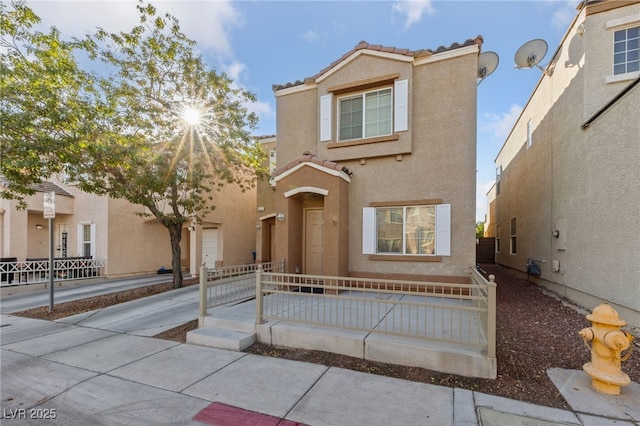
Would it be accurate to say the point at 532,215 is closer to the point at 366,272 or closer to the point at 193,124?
the point at 366,272

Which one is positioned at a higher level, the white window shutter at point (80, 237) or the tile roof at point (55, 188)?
the tile roof at point (55, 188)

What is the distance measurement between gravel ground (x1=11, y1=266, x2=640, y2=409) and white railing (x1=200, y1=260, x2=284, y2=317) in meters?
0.78

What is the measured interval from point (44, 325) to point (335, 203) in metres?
7.36

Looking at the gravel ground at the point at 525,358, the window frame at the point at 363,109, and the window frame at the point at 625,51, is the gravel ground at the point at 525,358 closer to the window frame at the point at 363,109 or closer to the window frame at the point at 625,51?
the window frame at the point at 363,109

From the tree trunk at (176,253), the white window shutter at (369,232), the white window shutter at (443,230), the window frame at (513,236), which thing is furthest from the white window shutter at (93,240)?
the window frame at (513,236)

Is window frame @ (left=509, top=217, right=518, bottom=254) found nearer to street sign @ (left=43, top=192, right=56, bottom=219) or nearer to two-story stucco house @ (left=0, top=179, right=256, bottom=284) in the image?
two-story stucco house @ (left=0, top=179, right=256, bottom=284)

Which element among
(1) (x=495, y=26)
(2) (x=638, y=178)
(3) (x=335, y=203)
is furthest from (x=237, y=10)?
(2) (x=638, y=178)

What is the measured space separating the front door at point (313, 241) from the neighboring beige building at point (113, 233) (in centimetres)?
603

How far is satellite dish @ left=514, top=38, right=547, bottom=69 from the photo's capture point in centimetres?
887

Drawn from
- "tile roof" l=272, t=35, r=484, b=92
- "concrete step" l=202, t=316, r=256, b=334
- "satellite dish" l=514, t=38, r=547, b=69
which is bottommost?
"concrete step" l=202, t=316, r=256, b=334

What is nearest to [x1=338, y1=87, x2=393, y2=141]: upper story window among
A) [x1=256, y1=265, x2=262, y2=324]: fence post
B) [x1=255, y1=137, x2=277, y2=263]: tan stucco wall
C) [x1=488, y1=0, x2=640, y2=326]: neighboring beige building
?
[x1=255, y1=137, x2=277, y2=263]: tan stucco wall

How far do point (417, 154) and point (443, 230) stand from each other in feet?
7.25

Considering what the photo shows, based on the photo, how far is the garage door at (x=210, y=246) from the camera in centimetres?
1387

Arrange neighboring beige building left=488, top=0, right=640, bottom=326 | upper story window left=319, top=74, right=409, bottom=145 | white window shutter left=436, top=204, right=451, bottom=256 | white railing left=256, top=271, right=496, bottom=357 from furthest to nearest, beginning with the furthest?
upper story window left=319, top=74, right=409, bottom=145 → white window shutter left=436, top=204, right=451, bottom=256 → neighboring beige building left=488, top=0, right=640, bottom=326 → white railing left=256, top=271, right=496, bottom=357
